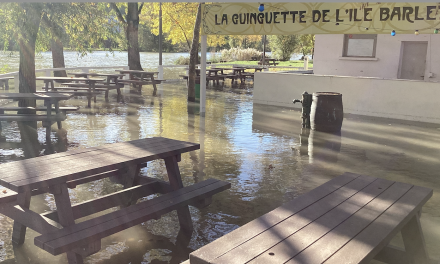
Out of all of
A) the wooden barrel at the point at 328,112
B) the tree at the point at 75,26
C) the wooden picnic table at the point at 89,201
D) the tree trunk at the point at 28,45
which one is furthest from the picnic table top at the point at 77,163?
the wooden barrel at the point at 328,112

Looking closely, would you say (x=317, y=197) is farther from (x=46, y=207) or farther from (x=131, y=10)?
(x=131, y=10)

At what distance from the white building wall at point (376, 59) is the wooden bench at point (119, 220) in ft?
38.2

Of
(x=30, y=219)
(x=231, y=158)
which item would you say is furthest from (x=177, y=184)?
(x=231, y=158)

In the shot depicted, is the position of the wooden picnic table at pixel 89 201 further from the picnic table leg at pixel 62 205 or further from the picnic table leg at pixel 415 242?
the picnic table leg at pixel 415 242

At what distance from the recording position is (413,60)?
559 inches

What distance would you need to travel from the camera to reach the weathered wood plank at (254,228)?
2.38 metres

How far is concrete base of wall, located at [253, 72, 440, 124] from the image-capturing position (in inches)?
454

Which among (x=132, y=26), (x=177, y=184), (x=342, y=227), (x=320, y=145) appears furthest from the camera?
(x=132, y=26)

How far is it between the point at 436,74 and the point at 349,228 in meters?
12.6

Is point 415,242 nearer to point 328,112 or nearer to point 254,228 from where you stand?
point 254,228

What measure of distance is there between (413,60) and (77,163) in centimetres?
1325

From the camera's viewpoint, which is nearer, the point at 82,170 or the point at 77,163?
the point at 82,170

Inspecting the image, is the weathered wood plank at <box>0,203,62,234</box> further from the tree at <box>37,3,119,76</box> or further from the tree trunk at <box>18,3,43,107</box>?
the tree at <box>37,3,119,76</box>

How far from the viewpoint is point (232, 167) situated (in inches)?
268
